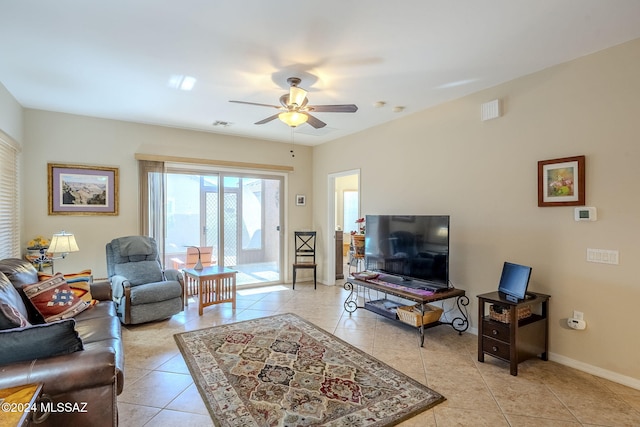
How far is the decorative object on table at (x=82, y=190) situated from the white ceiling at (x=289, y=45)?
961mm

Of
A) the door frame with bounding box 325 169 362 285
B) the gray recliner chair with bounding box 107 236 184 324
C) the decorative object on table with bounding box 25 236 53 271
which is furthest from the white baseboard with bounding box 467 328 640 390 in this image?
the decorative object on table with bounding box 25 236 53 271

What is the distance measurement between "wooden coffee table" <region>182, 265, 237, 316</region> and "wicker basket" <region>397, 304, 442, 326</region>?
7.50 ft

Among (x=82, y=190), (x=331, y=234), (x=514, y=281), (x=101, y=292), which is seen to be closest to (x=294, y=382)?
(x=514, y=281)

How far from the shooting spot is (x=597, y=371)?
2693 millimetres

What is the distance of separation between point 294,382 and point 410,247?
2045 millimetres

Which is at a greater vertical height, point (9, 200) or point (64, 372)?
point (9, 200)

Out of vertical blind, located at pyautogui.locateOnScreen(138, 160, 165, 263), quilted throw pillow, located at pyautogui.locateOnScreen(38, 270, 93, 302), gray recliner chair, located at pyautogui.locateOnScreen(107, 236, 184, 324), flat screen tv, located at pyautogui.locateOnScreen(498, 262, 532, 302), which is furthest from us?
vertical blind, located at pyautogui.locateOnScreen(138, 160, 165, 263)

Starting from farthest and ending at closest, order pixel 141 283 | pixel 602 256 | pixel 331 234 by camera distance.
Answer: pixel 331 234 < pixel 141 283 < pixel 602 256

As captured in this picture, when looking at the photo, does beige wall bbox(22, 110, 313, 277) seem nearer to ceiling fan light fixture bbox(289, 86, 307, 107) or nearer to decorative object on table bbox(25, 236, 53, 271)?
decorative object on table bbox(25, 236, 53, 271)

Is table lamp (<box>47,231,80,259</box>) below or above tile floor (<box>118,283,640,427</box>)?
above

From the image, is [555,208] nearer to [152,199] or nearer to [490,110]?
[490,110]

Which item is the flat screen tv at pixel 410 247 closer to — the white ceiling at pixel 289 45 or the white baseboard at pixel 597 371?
the white baseboard at pixel 597 371

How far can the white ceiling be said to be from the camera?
2135 millimetres

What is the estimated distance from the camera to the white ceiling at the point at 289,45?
7.00 feet
